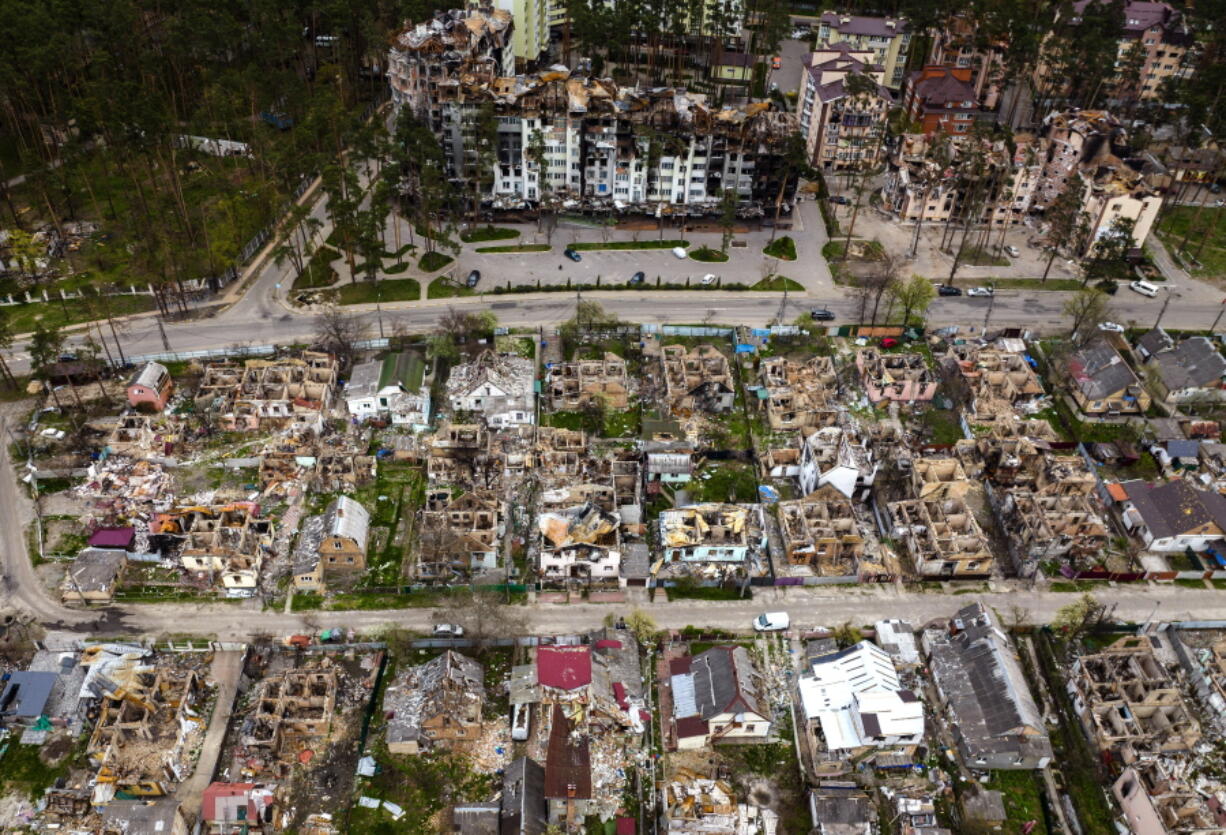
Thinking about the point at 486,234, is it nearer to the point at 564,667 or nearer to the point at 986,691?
the point at 564,667

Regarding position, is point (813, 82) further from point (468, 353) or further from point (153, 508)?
point (153, 508)

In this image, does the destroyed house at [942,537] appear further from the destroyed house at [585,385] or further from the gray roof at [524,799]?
the gray roof at [524,799]

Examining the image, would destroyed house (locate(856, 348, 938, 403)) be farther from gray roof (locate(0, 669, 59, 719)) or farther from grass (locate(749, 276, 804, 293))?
gray roof (locate(0, 669, 59, 719))

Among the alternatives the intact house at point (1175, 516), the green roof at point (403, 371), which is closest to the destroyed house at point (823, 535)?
the intact house at point (1175, 516)

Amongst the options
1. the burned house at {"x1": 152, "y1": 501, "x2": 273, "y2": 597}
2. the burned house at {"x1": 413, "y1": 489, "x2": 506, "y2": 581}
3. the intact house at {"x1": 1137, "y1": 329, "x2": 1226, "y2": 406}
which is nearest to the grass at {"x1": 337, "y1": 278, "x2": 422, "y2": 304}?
the burned house at {"x1": 152, "y1": 501, "x2": 273, "y2": 597}

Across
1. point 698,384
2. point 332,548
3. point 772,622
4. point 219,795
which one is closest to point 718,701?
point 772,622
